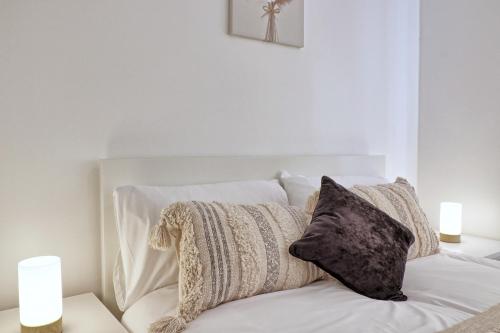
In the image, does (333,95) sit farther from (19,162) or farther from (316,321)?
(19,162)

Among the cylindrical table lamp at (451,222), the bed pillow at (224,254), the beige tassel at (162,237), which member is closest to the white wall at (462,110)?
the cylindrical table lamp at (451,222)

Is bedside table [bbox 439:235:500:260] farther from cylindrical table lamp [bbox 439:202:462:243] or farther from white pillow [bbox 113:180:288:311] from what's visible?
white pillow [bbox 113:180:288:311]

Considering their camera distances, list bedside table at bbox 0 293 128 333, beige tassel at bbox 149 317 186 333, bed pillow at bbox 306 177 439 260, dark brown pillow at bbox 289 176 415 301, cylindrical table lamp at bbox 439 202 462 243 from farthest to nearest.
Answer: cylindrical table lamp at bbox 439 202 462 243
bed pillow at bbox 306 177 439 260
dark brown pillow at bbox 289 176 415 301
bedside table at bbox 0 293 128 333
beige tassel at bbox 149 317 186 333

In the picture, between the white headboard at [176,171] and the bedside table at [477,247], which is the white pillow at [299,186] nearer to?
the white headboard at [176,171]

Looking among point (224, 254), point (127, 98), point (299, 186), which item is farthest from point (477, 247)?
point (127, 98)

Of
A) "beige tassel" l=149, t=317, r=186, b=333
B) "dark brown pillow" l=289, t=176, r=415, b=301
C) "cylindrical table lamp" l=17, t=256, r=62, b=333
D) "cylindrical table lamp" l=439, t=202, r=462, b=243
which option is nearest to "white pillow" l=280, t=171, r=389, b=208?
"dark brown pillow" l=289, t=176, r=415, b=301

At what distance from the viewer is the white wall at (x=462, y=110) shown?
233 cm

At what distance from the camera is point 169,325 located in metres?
1.05

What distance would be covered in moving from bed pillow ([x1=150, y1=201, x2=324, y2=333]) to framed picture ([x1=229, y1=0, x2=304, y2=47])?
94cm

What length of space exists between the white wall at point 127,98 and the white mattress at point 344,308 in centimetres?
48

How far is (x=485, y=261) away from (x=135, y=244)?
1.46 meters

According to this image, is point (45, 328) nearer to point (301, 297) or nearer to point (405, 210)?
point (301, 297)

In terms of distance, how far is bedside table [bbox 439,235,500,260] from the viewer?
2.01 metres

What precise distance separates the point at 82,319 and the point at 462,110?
241 centimetres
